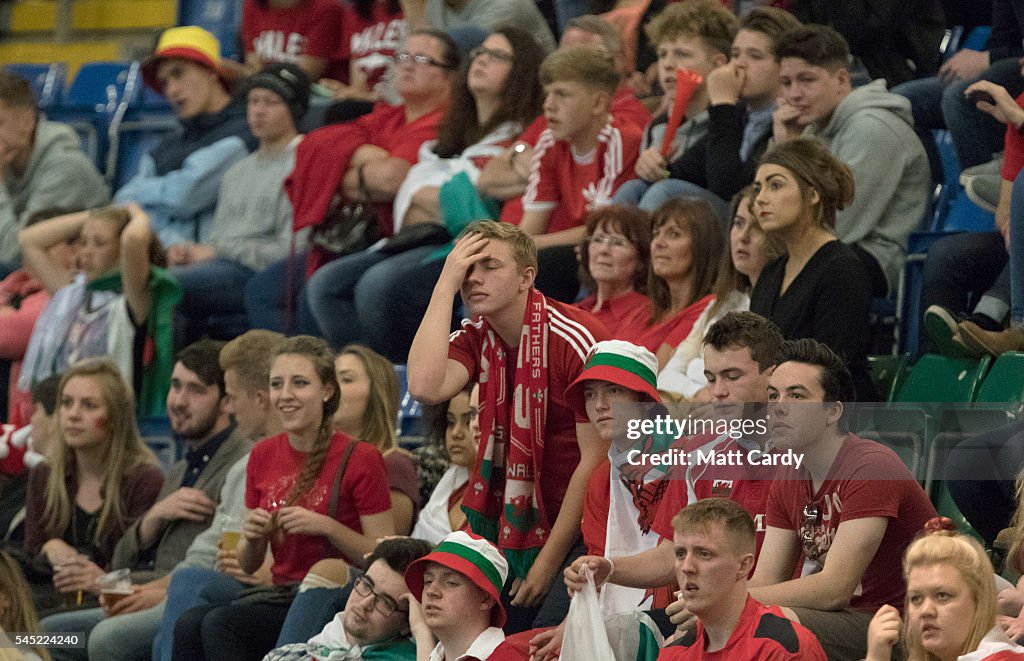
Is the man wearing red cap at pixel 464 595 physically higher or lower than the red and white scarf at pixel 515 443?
lower

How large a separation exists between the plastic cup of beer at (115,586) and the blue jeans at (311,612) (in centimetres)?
90

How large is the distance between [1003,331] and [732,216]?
88 cm

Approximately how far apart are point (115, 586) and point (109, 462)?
0.58 m

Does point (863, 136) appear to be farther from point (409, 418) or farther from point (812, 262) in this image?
point (409, 418)

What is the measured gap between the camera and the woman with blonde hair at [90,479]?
239 inches

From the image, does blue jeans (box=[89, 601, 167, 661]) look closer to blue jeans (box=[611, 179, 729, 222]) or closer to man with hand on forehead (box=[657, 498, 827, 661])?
blue jeans (box=[611, 179, 729, 222])

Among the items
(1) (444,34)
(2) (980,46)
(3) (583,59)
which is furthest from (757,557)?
(1) (444,34)

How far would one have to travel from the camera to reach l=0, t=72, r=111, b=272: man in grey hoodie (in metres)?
8.34

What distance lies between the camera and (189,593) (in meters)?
5.40

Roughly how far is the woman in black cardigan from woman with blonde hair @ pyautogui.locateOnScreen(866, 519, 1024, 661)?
4.44 feet

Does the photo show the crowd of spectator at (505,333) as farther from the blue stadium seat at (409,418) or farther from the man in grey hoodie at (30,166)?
the blue stadium seat at (409,418)

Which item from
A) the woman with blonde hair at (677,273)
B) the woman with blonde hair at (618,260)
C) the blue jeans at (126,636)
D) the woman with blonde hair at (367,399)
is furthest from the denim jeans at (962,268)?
the blue jeans at (126,636)

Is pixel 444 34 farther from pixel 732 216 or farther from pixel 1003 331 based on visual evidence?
pixel 1003 331

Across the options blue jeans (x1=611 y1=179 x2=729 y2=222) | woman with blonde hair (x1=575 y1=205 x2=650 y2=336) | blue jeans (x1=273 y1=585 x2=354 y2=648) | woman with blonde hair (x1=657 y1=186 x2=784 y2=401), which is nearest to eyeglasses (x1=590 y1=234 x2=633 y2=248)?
woman with blonde hair (x1=575 y1=205 x2=650 y2=336)
